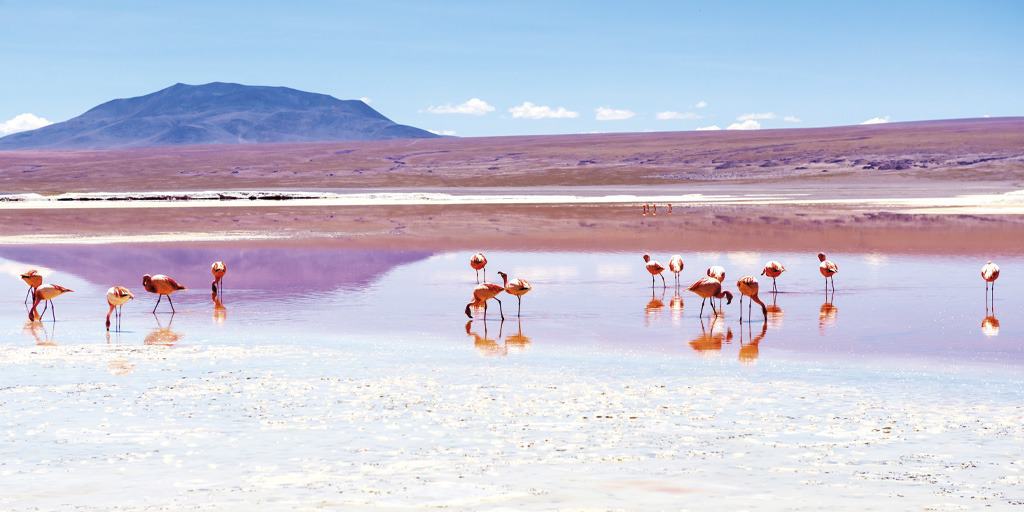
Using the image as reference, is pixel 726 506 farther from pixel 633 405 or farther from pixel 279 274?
pixel 279 274

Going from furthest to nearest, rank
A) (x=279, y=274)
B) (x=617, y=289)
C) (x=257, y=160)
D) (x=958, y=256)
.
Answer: (x=257, y=160) → (x=958, y=256) → (x=279, y=274) → (x=617, y=289)

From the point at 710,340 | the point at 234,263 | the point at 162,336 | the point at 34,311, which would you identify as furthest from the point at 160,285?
the point at 234,263

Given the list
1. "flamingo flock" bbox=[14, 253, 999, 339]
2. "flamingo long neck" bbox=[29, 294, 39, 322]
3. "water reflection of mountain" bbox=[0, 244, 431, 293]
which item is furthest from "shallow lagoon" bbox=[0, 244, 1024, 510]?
"water reflection of mountain" bbox=[0, 244, 431, 293]

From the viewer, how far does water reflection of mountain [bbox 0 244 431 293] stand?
794 inches

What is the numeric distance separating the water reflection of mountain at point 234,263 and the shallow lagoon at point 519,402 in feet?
8.24

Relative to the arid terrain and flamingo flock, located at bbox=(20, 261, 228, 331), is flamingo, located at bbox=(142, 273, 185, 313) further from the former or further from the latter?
the arid terrain

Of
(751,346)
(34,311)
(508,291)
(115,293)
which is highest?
(115,293)

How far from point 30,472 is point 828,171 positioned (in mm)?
84044

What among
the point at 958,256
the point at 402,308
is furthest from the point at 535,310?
the point at 958,256

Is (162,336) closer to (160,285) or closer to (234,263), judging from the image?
(160,285)

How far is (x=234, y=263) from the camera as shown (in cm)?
2377

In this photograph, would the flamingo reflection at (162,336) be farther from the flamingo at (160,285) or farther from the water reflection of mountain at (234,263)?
the water reflection of mountain at (234,263)

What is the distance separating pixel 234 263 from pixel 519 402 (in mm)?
15293

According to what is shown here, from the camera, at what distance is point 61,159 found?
13175cm
